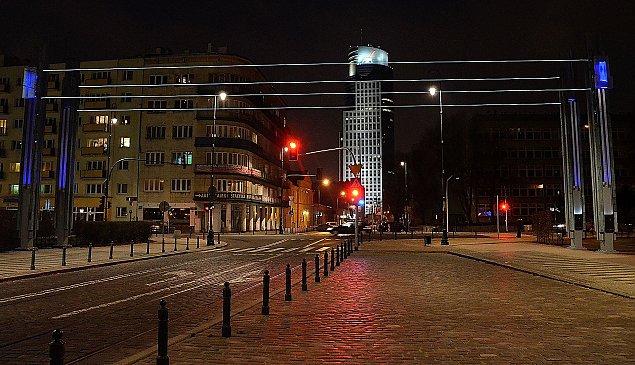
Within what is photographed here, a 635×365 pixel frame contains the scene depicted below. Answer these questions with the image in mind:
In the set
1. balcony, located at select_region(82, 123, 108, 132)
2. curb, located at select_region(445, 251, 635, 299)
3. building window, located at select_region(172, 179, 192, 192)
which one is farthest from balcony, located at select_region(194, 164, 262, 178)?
curb, located at select_region(445, 251, 635, 299)

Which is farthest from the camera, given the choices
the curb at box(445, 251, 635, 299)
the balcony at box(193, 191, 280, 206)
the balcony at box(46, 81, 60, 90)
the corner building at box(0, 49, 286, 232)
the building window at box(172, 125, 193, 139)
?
the balcony at box(46, 81, 60, 90)

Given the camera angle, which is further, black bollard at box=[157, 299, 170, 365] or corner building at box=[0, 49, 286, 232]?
corner building at box=[0, 49, 286, 232]

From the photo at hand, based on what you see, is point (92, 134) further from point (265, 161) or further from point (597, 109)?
point (597, 109)

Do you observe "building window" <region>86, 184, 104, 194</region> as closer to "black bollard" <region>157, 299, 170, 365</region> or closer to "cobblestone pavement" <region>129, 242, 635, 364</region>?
"cobblestone pavement" <region>129, 242, 635, 364</region>

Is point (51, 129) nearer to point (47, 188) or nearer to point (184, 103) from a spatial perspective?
point (47, 188)

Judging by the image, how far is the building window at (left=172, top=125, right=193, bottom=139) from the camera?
70.2 m

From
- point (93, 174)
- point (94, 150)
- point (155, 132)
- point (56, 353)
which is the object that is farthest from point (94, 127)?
point (56, 353)

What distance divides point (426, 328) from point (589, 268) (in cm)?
1387

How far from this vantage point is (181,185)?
69.6m

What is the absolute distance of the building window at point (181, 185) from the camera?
228 feet

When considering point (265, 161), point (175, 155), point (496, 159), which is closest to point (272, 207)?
point (265, 161)

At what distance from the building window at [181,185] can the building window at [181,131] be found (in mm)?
5846

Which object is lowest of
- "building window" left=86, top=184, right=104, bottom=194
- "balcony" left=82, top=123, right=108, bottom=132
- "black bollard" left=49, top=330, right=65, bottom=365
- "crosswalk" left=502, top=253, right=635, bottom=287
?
"crosswalk" left=502, top=253, right=635, bottom=287

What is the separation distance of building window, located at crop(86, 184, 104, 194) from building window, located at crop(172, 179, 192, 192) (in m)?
10.8
